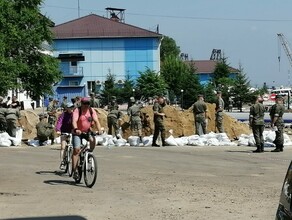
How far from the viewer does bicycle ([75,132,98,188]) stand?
11.0 m

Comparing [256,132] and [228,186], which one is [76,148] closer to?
[228,186]

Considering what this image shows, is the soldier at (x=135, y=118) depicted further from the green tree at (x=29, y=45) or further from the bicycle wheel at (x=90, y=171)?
the green tree at (x=29, y=45)

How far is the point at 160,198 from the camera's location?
980 cm

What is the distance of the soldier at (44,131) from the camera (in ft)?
70.0

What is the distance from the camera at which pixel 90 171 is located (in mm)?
11117

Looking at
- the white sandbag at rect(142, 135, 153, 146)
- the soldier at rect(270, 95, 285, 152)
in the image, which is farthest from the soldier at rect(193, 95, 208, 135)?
the soldier at rect(270, 95, 285, 152)

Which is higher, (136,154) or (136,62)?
(136,62)

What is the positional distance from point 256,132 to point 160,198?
918cm

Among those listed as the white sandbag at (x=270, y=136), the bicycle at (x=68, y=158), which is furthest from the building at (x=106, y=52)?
the bicycle at (x=68, y=158)

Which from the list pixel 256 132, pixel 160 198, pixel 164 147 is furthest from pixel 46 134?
pixel 160 198

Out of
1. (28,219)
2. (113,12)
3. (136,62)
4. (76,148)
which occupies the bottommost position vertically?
(28,219)

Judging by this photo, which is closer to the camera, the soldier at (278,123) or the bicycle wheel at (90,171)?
the bicycle wheel at (90,171)

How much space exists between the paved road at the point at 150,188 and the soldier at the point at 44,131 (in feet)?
12.0

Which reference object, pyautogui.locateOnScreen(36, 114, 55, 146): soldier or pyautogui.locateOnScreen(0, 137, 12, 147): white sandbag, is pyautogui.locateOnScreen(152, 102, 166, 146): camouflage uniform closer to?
pyautogui.locateOnScreen(36, 114, 55, 146): soldier
